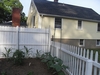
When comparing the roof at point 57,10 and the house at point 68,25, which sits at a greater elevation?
the roof at point 57,10

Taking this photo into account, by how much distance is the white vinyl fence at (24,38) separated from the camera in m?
6.08

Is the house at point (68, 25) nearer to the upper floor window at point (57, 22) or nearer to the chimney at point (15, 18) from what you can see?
the upper floor window at point (57, 22)

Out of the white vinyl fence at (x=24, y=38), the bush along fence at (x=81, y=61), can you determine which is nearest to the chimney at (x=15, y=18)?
the white vinyl fence at (x=24, y=38)

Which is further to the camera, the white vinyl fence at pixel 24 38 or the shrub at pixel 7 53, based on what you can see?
the white vinyl fence at pixel 24 38

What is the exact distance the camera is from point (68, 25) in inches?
498

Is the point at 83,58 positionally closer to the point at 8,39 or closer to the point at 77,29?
the point at 8,39

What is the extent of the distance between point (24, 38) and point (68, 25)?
743 cm

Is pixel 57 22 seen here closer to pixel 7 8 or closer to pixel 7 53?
pixel 7 53

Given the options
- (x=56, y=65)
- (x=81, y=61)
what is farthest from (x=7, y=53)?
(x=81, y=61)

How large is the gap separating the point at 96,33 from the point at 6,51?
40.4 ft

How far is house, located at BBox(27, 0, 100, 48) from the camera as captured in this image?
458 inches

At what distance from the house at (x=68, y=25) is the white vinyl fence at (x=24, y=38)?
496 cm

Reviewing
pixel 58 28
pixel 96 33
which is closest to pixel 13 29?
pixel 58 28

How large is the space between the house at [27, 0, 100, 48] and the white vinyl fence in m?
4.96
